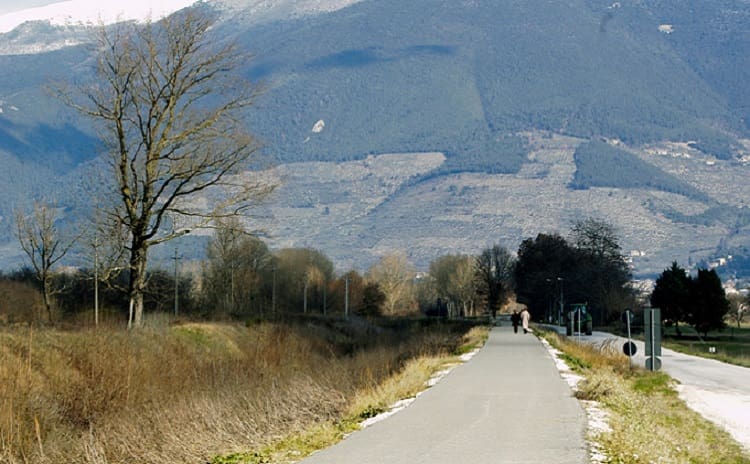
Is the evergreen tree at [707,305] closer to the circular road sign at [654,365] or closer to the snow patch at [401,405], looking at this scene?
the circular road sign at [654,365]

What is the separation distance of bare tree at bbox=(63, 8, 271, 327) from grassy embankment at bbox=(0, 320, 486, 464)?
4142 millimetres

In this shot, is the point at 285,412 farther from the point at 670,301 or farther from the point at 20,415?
the point at 670,301

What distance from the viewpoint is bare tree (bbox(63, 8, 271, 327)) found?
3553 cm

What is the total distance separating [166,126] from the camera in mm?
36531

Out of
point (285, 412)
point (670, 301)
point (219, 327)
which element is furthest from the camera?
point (670, 301)

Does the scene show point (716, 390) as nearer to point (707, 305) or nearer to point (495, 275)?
point (707, 305)

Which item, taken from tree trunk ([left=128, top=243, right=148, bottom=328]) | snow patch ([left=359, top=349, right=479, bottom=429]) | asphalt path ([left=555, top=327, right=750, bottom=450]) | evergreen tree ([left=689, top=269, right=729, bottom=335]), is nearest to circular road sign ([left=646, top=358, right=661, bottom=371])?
asphalt path ([left=555, top=327, right=750, bottom=450])

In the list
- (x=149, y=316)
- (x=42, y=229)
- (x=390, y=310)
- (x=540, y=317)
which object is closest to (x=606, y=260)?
(x=540, y=317)

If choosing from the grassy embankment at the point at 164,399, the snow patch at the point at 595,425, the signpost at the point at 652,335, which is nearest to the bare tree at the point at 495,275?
the signpost at the point at 652,335

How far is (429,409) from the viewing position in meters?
19.7

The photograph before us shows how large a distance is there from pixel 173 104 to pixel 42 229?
27.8m

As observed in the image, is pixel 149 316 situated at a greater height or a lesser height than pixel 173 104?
lesser

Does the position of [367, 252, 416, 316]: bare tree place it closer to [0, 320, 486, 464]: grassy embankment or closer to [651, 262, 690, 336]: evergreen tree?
[651, 262, 690, 336]: evergreen tree

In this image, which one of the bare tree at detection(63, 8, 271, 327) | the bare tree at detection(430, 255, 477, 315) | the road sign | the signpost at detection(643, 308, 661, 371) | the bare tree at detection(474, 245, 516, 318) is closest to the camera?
the signpost at detection(643, 308, 661, 371)
